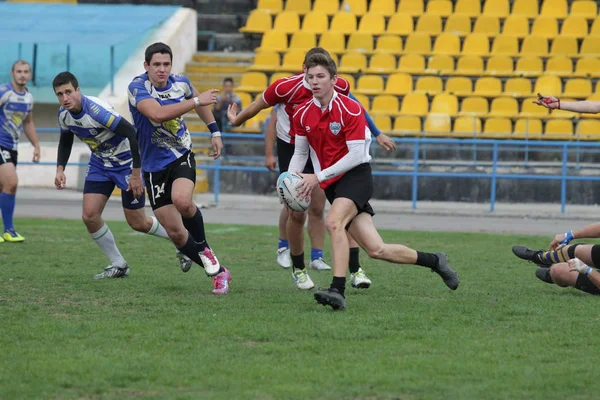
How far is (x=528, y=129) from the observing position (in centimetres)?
1992

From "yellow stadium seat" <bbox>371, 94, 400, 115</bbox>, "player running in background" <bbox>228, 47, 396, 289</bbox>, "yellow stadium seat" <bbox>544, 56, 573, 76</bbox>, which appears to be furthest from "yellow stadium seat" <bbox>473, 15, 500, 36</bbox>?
"player running in background" <bbox>228, 47, 396, 289</bbox>

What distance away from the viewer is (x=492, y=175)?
18.1 metres

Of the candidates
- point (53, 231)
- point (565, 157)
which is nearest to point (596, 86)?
point (565, 157)

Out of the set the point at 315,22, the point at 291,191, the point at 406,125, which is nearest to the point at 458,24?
the point at 315,22

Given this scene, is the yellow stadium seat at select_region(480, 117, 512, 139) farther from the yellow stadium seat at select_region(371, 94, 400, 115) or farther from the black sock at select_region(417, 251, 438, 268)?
the black sock at select_region(417, 251, 438, 268)

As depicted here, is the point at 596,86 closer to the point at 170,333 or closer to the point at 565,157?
the point at 565,157

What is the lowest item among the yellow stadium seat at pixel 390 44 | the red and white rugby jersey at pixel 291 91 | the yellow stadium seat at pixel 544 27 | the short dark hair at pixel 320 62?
the red and white rugby jersey at pixel 291 91

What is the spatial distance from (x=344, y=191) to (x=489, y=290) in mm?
1847

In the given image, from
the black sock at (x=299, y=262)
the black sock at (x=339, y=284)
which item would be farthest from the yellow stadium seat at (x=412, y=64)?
the black sock at (x=339, y=284)

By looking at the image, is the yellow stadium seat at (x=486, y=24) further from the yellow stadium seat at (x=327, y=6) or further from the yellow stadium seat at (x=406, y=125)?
the yellow stadium seat at (x=406, y=125)

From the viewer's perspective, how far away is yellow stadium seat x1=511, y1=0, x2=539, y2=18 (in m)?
23.0

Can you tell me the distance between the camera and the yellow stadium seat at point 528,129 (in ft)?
64.8

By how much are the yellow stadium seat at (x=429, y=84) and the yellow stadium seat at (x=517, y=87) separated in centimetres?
134

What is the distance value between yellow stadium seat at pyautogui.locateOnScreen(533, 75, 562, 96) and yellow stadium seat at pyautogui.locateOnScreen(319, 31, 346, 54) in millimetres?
4219
